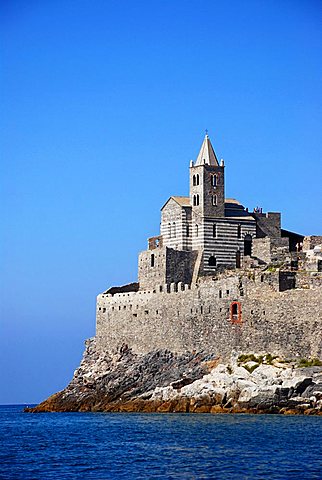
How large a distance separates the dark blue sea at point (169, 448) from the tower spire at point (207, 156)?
61.4 feet

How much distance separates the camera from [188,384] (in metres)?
62.7

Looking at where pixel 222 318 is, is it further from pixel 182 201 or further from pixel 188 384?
pixel 182 201

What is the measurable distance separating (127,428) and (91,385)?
17.8 metres

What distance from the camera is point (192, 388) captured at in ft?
201

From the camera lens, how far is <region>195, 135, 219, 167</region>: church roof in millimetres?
72250

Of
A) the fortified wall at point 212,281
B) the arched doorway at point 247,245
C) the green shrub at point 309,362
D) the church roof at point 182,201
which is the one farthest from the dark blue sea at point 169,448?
the church roof at point 182,201

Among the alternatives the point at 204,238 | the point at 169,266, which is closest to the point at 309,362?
the point at 169,266

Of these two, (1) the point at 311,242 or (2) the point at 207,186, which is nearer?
(2) the point at 207,186

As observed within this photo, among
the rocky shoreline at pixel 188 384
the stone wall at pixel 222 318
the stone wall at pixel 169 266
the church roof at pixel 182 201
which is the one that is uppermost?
the church roof at pixel 182 201

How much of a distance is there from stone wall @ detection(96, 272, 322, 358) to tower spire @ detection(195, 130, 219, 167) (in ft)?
25.1

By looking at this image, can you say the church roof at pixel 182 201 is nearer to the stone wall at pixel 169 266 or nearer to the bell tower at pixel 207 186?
the bell tower at pixel 207 186

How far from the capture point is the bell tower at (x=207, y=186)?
236 feet

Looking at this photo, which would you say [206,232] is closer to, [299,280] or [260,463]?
[299,280]

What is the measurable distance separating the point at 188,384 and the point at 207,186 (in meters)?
14.8
